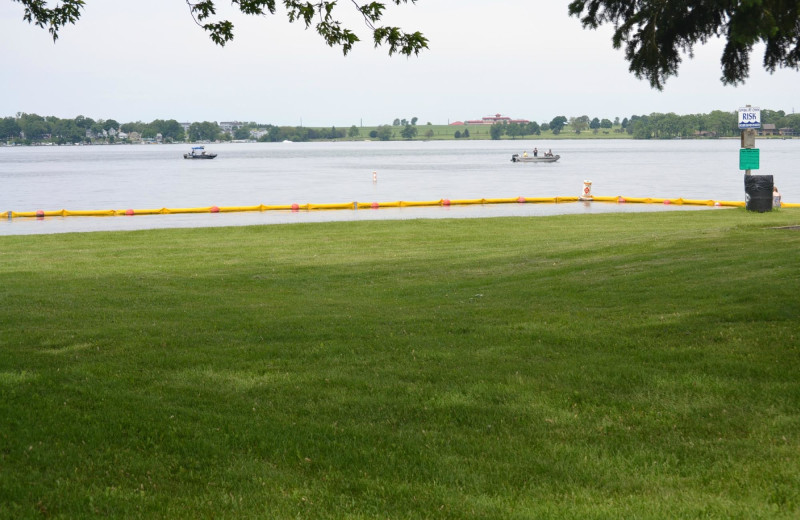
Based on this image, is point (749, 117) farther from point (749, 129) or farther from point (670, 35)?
point (670, 35)

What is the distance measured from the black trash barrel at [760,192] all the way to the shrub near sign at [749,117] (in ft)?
7.56

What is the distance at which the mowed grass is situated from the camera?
17.2 feet

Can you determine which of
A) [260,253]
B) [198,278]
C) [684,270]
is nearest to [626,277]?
[684,270]

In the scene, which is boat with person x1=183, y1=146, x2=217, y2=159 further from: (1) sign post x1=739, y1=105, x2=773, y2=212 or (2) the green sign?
(2) the green sign

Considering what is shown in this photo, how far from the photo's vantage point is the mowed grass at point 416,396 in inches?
207

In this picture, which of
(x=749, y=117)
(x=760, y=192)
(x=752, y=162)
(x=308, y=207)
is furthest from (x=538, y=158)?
(x=752, y=162)

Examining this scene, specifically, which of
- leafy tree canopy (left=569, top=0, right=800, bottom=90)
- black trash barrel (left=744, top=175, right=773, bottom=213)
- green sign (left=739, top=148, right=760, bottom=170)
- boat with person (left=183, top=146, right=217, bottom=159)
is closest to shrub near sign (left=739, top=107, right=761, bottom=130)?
green sign (left=739, top=148, right=760, bottom=170)

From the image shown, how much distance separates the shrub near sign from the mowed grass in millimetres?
12463

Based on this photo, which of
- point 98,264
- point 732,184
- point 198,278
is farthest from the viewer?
point 732,184

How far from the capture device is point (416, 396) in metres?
7.26

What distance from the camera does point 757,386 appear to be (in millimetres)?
7141

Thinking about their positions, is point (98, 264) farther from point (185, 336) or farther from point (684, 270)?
point (684, 270)

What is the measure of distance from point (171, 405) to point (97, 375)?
1414mm

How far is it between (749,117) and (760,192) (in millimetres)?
2872
